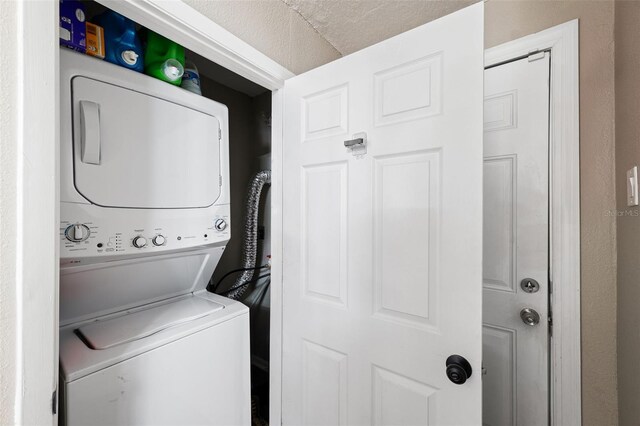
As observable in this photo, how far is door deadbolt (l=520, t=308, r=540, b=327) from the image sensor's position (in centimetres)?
123

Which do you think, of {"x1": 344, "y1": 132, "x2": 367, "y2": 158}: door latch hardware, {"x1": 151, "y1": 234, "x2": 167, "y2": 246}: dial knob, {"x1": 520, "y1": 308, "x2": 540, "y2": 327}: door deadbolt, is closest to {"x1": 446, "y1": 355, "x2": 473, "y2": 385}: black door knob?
{"x1": 520, "y1": 308, "x2": 540, "y2": 327}: door deadbolt

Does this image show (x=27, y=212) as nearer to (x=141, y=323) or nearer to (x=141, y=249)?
(x=141, y=249)

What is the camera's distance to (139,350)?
94 centimetres

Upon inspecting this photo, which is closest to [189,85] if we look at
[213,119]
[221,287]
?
A: [213,119]

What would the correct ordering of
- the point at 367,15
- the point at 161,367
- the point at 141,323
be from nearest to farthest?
the point at 161,367 → the point at 141,323 → the point at 367,15

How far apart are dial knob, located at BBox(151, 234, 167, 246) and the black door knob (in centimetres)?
114

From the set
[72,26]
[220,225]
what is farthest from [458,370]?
[72,26]

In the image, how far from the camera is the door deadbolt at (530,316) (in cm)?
123

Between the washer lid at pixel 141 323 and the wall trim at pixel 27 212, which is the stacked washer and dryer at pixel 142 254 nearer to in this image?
the washer lid at pixel 141 323

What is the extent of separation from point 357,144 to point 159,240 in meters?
0.88

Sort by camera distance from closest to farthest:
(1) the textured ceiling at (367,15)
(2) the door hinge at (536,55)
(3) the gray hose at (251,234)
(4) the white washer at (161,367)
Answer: (4) the white washer at (161,367) < (2) the door hinge at (536,55) < (1) the textured ceiling at (367,15) < (3) the gray hose at (251,234)

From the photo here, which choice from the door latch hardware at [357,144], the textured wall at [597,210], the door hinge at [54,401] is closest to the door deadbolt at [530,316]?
the textured wall at [597,210]

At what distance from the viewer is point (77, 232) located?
2.90ft

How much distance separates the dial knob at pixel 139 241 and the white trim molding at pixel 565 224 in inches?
67.3
